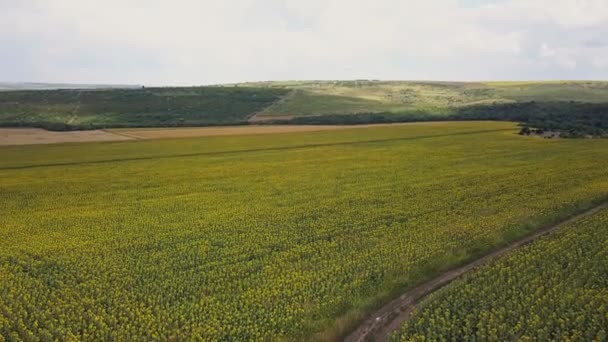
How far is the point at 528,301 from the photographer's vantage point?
20.6 m

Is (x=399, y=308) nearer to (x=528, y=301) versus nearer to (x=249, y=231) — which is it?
(x=528, y=301)

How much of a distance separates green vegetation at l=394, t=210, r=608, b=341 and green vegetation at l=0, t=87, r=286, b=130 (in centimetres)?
10239

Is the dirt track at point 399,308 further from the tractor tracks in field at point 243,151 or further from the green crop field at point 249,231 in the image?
the tractor tracks in field at point 243,151

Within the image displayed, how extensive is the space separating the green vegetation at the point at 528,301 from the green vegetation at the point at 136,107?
336 ft

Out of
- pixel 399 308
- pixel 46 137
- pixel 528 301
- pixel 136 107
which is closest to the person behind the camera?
pixel 528 301

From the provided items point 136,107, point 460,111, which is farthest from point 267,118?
point 460,111

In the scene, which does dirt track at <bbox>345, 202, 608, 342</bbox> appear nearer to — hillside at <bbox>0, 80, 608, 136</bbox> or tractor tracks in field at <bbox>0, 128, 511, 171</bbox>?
tractor tracks in field at <bbox>0, 128, 511, 171</bbox>

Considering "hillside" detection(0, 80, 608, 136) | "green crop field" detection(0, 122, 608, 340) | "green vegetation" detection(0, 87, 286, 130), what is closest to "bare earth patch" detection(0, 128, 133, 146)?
"hillside" detection(0, 80, 608, 136)

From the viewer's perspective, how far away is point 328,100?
180 meters

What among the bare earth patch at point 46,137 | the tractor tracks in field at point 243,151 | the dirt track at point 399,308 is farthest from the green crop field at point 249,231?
the bare earth patch at point 46,137

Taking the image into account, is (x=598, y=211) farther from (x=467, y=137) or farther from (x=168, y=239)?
(x=467, y=137)

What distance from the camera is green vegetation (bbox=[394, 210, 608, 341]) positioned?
18531 millimetres

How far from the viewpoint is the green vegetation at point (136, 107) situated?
129125mm

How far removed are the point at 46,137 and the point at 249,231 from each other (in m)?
70.0
